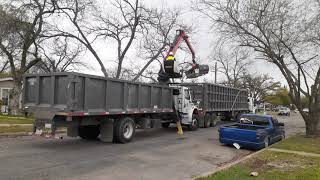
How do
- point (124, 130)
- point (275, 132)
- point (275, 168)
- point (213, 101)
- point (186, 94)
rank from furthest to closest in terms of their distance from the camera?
1. point (213, 101)
2. point (186, 94)
3. point (275, 132)
4. point (124, 130)
5. point (275, 168)

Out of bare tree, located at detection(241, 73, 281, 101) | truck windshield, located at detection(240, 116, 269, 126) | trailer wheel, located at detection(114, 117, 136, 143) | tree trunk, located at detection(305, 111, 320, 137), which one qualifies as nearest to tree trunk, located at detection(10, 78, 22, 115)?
trailer wheel, located at detection(114, 117, 136, 143)

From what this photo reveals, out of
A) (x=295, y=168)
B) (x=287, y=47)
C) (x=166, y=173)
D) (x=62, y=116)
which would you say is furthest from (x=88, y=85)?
(x=287, y=47)

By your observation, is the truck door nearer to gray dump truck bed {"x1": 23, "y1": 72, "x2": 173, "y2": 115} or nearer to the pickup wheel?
the pickup wheel

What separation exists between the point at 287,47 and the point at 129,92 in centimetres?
857

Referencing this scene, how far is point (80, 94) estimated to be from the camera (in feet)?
37.3

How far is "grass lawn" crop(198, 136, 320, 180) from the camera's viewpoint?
25.5 ft

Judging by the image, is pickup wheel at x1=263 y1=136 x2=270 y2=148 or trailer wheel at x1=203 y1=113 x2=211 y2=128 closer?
pickup wheel at x1=263 y1=136 x2=270 y2=148

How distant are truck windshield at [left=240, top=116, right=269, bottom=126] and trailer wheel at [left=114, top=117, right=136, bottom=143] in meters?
4.93

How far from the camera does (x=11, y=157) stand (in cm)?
957

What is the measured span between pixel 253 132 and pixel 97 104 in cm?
585

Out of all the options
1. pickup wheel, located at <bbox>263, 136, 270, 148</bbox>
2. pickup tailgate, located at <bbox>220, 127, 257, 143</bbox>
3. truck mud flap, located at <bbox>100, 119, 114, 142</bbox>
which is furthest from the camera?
pickup wheel, located at <bbox>263, 136, 270, 148</bbox>

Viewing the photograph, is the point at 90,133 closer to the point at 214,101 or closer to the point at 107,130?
the point at 107,130

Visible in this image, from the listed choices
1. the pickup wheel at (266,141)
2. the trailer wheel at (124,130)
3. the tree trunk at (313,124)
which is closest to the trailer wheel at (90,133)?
the trailer wheel at (124,130)

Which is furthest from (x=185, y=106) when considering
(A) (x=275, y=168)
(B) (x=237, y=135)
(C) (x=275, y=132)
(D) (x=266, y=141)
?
(A) (x=275, y=168)
